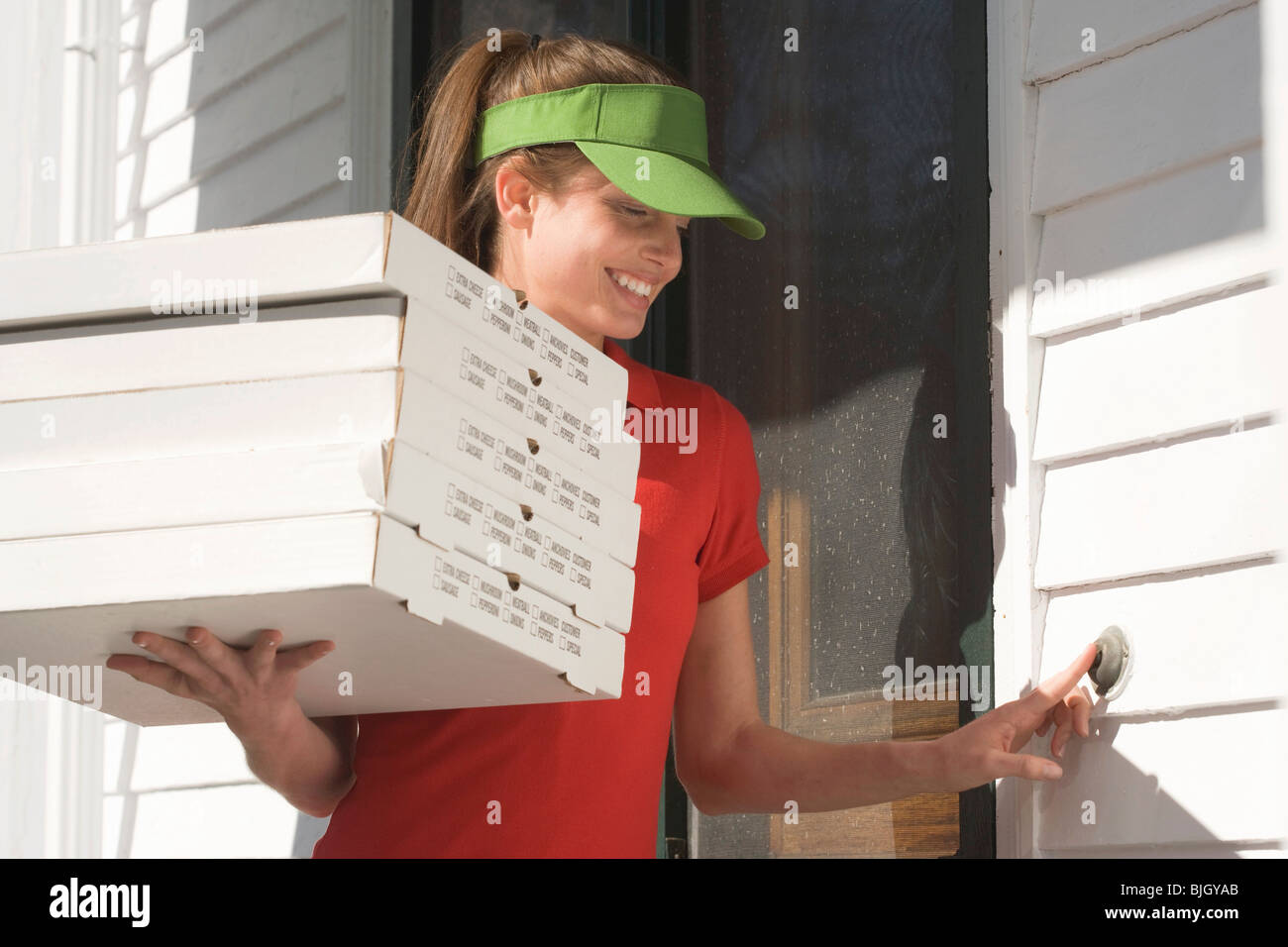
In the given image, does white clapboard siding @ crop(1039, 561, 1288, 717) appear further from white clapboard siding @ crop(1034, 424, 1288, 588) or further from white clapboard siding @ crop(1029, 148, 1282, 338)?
white clapboard siding @ crop(1029, 148, 1282, 338)

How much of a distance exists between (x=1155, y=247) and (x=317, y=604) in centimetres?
111

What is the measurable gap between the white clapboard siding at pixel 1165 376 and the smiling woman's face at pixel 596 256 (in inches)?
21.3

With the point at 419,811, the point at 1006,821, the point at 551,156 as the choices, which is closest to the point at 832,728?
the point at 1006,821

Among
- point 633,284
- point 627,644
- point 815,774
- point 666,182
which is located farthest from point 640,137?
point 815,774

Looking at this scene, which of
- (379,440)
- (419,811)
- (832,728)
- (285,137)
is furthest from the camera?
(285,137)

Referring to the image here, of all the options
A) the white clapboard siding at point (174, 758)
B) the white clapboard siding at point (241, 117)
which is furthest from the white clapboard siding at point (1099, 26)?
the white clapboard siding at point (174, 758)

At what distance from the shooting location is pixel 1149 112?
1.96 metres

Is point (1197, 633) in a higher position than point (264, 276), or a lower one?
lower

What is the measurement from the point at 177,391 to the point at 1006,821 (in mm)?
1201

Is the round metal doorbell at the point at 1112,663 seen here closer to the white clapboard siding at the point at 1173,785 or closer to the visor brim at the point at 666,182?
the white clapboard siding at the point at 1173,785

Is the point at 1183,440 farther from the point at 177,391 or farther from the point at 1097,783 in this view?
the point at 177,391

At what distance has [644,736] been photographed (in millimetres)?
2010

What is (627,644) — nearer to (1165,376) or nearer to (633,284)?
(633,284)
